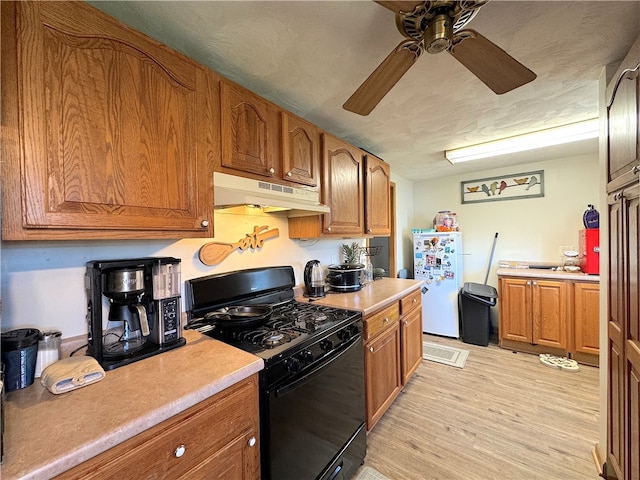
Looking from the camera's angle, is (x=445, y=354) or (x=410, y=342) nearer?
(x=410, y=342)

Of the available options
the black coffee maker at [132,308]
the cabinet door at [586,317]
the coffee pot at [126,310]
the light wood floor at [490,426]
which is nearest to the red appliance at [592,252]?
the cabinet door at [586,317]

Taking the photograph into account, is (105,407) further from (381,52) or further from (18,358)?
(381,52)

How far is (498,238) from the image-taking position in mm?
3738

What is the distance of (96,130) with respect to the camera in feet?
3.00

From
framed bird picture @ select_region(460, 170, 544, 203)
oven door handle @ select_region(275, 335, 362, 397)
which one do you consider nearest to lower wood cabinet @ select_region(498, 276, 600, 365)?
framed bird picture @ select_region(460, 170, 544, 203)

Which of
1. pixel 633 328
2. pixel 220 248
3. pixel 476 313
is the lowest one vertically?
pixel 476 313

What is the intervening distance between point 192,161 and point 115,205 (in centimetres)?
36

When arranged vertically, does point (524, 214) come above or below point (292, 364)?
above

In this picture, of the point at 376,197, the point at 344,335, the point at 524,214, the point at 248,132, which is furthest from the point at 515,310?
the point at 248,132

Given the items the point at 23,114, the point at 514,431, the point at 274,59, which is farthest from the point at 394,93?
the point at 514,431

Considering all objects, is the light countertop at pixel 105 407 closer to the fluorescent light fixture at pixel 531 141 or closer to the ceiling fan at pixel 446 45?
the ceiling fan at pixel 446 45

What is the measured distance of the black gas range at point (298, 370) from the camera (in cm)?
110

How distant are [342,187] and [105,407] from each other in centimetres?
186

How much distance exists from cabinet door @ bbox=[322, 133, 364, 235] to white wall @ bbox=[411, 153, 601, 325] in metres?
2.36
